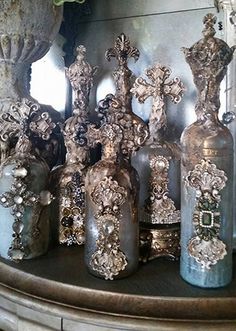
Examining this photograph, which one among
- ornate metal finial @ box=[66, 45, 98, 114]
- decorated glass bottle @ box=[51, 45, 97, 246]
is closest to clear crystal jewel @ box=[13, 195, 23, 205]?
decorated glass bottle @ box=[51, 45, 97, 246]

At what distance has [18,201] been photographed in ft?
2.13

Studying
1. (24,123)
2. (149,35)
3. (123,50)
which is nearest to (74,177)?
(24,123)

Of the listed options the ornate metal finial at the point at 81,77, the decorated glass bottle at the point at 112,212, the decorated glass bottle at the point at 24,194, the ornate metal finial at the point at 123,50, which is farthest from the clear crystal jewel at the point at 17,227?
the ornate metal finial at the point at 123,50

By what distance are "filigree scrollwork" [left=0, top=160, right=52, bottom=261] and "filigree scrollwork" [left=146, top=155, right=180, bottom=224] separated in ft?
0.61

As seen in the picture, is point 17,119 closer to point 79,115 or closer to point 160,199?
point 79,115

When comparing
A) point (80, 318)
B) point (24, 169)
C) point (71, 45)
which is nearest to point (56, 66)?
point (71, 45)

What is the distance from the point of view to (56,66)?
1035 millimetres

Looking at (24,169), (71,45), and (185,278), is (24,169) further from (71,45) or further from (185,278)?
(71,45)

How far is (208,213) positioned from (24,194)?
28 centimetres

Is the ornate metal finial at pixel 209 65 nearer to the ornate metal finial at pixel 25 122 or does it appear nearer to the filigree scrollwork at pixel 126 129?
the filigree scrollwork at pixel 126 129

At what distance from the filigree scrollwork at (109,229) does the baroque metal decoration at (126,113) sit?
62 mm

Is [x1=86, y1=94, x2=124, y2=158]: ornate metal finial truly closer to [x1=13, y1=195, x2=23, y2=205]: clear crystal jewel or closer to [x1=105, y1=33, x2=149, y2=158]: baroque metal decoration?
[x1=105, y1=33, x2=149, y2=158]: baroque metal decoration

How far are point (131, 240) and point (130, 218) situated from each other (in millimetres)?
31

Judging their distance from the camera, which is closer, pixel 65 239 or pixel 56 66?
pixel 65 239
